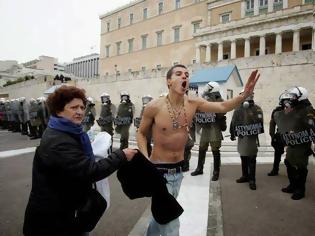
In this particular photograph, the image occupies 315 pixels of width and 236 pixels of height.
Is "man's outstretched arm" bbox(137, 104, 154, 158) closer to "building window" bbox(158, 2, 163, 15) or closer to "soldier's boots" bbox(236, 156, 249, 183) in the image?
"soldier's boots" bbox(236, 156, 249, 183)

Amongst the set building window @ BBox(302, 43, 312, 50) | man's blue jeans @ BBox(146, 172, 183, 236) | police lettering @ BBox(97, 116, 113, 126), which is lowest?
man's blue jeans @ BBox(146, 172, 183, 236)

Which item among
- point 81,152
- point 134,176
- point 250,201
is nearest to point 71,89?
point 81,152

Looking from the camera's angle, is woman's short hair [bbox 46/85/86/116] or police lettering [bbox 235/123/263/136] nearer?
woman's short hair [bbox 46/85/86/116]

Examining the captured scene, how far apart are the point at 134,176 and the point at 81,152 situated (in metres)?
0.53

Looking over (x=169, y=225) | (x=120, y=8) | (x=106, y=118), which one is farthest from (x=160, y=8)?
(x=169, y=225)

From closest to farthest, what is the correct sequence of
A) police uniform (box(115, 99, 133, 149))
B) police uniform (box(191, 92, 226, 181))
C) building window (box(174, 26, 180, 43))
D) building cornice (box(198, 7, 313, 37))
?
police uniform (box(191, 92, 226, 181)), police uniform (box(115, 99, 133, 149)), building cornice (box(198, 7, 313, 37)), building window (box(174, 26, 180, 43))

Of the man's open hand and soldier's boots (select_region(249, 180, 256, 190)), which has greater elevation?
the man's open hand

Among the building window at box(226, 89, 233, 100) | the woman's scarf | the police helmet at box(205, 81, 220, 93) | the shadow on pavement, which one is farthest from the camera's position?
the building window at box(226, 89, 233, 100)

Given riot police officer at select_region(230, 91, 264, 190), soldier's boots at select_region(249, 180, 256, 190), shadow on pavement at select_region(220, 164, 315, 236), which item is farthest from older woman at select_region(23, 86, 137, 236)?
Answer: riot police officer at select_region(230, 91, 264, 190)

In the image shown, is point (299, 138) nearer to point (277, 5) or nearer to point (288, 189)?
point (288, 189)

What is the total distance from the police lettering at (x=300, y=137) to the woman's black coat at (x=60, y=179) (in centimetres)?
399

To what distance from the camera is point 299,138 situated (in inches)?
197

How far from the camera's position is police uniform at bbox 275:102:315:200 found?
16.3 feet

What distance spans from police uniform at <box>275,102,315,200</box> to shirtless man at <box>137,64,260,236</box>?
8.48 feet
